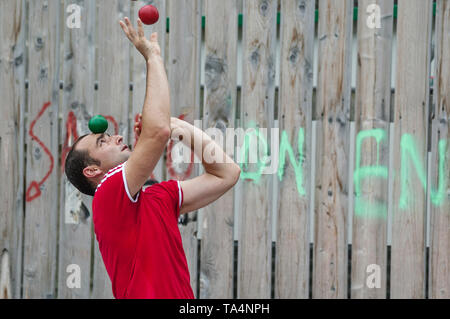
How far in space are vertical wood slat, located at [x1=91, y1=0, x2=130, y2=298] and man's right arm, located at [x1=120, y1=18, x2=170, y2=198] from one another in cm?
145

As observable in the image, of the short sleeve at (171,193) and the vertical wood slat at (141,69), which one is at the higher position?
the vertical wood slat at (141,69)

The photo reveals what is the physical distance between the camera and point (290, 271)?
11.2ft

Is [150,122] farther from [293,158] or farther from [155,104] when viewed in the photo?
[293,158]

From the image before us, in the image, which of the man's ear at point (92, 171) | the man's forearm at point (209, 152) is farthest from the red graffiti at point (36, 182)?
the man's forearm at point (209, 152)

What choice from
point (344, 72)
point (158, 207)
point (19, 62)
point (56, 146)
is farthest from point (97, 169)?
point (344, 72)

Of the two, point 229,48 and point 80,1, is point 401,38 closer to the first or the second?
point 229,48

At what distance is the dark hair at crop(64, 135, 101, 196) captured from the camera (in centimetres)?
227

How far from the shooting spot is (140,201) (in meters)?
2.11

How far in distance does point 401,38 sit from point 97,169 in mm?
2220

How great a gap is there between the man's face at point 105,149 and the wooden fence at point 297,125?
3.72 ft

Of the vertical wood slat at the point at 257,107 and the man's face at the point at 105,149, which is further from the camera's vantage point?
the vertical wood slat at the point at 257,107

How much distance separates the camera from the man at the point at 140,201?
197cm

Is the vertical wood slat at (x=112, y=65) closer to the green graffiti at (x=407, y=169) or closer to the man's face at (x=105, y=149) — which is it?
Result: the man's face at (x=105, y=149)

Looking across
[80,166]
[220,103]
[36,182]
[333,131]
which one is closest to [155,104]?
[80,166]
